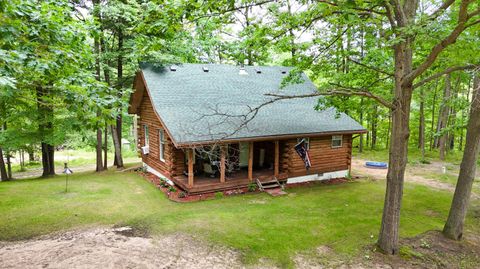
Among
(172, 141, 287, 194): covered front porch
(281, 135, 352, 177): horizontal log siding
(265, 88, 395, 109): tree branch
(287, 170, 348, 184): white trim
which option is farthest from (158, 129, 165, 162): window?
(265, 88, 395, 109): tree branch

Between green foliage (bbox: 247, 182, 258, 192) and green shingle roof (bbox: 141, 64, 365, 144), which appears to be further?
green foliage (bbox: 247, 182, 258, 192)

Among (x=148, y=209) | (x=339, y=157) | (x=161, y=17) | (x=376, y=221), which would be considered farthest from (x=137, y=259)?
(x=339, y=157)

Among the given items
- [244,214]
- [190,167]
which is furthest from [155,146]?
[244,214]

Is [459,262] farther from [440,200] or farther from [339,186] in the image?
[339,186]

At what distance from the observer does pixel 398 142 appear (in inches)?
277

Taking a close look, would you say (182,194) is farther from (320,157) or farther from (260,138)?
(320,157)

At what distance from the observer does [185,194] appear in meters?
11.9

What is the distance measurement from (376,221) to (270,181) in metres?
4.93

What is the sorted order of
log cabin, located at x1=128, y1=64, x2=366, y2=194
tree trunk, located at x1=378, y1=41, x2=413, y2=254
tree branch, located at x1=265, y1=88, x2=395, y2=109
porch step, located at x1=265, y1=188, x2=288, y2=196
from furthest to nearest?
porch step, located at x1=265, y1=188, x2=288, y2=196 < log cabin, located at x1=128, y1=64, x2=366, y2=194 < tree branch, located at x1=265, y1=88, x2=395, y2=109 < tree trunk, located at x1=378, y1=41, x2=413, y2=254

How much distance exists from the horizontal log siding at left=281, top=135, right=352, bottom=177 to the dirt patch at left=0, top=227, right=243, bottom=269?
731 cm

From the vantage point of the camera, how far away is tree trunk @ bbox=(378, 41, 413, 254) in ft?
22.9

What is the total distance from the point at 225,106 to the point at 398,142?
843 cm

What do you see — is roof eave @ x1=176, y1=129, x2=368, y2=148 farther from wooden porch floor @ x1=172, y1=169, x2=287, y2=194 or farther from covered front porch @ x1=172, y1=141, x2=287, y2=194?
wooden porch floor @ x1=172, y1=169, x2=287, y2=194

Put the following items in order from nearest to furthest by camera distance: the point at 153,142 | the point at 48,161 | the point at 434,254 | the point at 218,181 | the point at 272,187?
1. the point at 434,254
2. the point at 218,181
3. the point at 272,187
4. the point at 153,142
5. the point at 48,161
